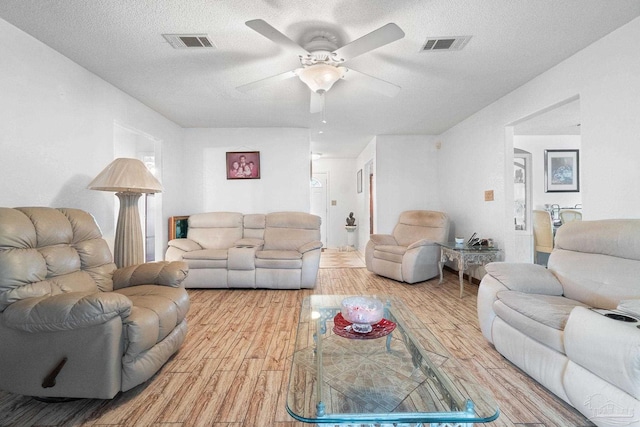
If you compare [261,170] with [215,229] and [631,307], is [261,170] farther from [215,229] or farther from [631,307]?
[631,307]

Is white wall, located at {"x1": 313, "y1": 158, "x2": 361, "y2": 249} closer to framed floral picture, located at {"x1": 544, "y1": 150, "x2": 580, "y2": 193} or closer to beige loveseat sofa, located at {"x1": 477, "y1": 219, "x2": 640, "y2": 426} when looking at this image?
framed floral picture, located at {"x1": 544, "y1": 150, "x2": 580, "y2": 193}

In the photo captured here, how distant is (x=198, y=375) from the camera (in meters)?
1.91

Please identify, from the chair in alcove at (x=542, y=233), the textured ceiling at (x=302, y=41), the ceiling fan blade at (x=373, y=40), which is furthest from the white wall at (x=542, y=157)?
the ceiling fan blade at (x=373, y=40)

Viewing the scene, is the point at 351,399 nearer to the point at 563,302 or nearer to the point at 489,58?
the point at 563,302

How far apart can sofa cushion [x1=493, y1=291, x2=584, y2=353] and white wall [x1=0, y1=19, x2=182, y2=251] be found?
140 inches

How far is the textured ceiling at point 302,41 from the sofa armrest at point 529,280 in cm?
180

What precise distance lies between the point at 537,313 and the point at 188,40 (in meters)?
3.09

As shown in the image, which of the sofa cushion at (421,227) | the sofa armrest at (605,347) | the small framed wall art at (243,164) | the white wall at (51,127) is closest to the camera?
the sofa armrest at (605,347)

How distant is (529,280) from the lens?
7.04 ft

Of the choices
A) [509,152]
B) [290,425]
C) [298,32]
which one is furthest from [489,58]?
[290,425]

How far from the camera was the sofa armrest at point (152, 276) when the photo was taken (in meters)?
2.18

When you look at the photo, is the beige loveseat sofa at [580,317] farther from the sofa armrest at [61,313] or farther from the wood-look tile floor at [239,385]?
the sofa armrest at [61,313]

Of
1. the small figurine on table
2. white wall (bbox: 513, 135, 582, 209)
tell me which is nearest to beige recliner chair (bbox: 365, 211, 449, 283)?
white wall (bbox: 513, 135, 582, 209)

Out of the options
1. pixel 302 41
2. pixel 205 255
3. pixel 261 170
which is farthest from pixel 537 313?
pixel 261 170
